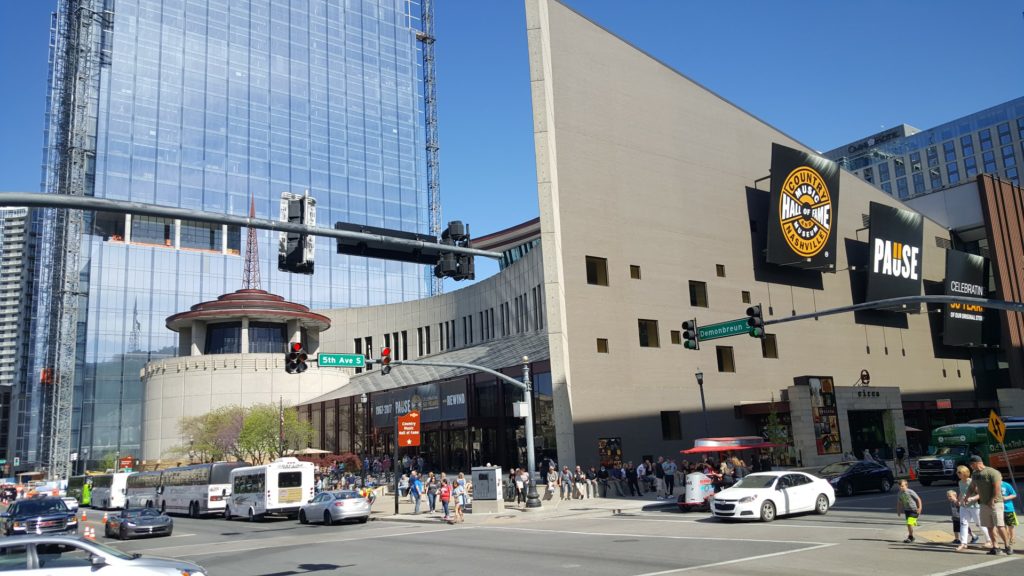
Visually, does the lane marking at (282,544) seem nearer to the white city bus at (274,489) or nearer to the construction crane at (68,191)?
the white city bus at (274,489)

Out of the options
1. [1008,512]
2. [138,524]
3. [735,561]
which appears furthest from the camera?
[138,524]

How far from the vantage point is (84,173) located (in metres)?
109

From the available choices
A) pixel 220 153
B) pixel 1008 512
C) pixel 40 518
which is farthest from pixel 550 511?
pixel 220 153

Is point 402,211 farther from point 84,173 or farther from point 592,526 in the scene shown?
point 592,526

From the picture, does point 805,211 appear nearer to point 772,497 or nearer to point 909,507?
point 772,497

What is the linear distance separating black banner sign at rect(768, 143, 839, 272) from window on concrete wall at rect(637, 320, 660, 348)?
37.3 ft

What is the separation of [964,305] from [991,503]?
58.2 metres

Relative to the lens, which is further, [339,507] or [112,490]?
[112,490]

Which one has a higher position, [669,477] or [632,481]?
[669,477]

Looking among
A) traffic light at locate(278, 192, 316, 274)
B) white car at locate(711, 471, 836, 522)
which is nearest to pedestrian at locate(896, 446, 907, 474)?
white car at locate(711, 471, 836, 522)

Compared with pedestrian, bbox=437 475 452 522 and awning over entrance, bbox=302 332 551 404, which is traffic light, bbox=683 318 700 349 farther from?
awning over entrance, bbox=302 332 551 404

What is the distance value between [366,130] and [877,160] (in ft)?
339

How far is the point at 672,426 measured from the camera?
45.0 metres

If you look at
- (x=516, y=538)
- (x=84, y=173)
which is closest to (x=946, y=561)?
(x=516, y=538)
